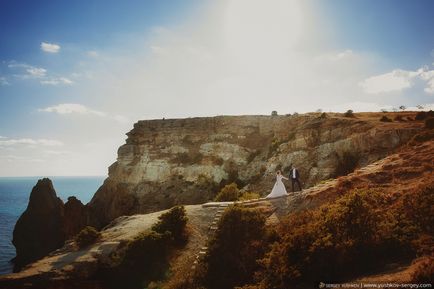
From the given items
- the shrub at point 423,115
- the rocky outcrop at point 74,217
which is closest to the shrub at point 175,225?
the shrub at point 423,115

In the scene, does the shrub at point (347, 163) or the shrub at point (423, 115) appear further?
the shrub at point (423, 115)

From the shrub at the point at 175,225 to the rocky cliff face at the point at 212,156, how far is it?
1690 centimetres

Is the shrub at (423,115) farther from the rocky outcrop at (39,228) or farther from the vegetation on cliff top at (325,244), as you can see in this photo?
the rocky outcrop at (39,228)

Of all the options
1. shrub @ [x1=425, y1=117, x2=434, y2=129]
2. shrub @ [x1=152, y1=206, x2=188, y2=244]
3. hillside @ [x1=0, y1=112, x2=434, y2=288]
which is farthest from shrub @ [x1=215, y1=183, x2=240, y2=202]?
shrub @ [x1=425, y1=117, x2=434, y2=129]

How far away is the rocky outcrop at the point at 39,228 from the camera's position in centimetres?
4472

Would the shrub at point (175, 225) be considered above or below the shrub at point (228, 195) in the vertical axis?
below

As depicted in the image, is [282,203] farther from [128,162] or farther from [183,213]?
[128,162]

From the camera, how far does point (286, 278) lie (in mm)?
10086

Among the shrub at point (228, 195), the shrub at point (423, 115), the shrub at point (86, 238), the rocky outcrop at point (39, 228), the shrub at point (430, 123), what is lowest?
the rocky outcrop at point (39, 228)

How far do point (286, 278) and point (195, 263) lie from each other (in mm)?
5516

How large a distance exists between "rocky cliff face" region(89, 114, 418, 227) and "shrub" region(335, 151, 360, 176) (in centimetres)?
13

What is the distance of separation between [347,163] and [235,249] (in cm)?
1930

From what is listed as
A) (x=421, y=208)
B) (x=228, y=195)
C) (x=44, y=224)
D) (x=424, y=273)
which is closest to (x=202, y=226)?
(x=228, y=195)

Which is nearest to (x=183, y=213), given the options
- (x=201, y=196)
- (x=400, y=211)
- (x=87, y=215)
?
(x=400, y=211)
